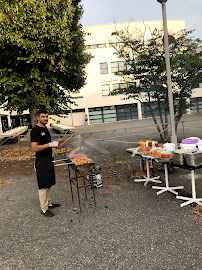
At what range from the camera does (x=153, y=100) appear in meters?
14.0

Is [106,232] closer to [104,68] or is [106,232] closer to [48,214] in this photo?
[48,214]

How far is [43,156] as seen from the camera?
486cm

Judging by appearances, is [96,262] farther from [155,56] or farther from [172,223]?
[155,56]

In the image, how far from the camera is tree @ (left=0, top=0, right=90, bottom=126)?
10.2 meters

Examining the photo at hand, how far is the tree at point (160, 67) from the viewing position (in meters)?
11.6

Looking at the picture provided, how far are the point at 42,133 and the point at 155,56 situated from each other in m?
9.54

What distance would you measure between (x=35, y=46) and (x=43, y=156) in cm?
736

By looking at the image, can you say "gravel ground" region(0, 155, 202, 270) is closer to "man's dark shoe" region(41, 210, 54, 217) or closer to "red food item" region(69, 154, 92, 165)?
"man's dark shoe" region(41, 210, 54, 217)

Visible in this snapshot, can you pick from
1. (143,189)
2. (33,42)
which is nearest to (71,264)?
(143,189)

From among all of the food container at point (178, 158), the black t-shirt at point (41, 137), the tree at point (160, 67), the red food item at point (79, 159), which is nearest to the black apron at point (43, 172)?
the black t-shirt at point (41, 137)

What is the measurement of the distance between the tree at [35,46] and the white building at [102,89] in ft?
95.6

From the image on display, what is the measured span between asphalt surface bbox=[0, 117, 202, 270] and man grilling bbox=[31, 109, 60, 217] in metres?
0.52

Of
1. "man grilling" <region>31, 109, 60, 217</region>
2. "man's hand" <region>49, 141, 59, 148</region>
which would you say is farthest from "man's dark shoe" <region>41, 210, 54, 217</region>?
"man's hand" <region>49, 141, 59, 148</region>

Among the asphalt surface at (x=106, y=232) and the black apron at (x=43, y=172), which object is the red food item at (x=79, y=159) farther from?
the asphalt surface at (x=106, y=232)
